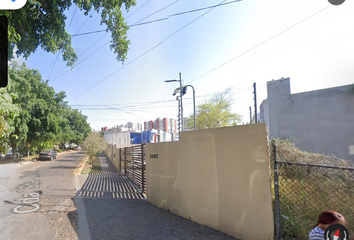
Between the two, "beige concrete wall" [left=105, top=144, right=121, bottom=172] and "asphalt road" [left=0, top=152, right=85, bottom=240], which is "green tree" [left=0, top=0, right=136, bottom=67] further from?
"beige concrete wall" [left=105, top=144, right=121, bottom=172]

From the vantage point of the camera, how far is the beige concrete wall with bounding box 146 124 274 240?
2553 mm

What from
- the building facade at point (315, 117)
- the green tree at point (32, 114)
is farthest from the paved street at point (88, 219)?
the green tree at point (32, 114)

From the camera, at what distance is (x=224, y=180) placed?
2.98 m

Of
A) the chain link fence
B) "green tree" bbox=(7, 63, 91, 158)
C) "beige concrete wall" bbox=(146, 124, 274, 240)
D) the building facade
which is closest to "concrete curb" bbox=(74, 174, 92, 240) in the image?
"beige concrete wall" bbox=(146, 124, 274, 240)

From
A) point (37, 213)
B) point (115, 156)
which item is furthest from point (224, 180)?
point (115, 156)

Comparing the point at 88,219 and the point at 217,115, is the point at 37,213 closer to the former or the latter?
the point at 88,219

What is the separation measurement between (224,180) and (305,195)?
1468 mm

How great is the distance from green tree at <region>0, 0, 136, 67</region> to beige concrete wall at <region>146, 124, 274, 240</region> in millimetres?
5171

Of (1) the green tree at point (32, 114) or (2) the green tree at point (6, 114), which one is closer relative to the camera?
(2) the green tree at point (6, 114)

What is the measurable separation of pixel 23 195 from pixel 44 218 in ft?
9.43

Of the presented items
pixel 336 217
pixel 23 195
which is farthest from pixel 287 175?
pixel 23 195

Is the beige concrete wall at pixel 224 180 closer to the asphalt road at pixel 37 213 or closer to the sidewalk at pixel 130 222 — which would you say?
the sidewalk at pixel 130 222

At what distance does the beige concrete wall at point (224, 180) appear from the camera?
8.38 feet

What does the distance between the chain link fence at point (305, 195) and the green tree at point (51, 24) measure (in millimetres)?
6716
